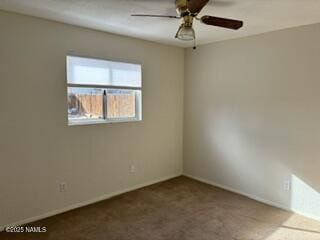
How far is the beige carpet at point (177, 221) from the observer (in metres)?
2.63

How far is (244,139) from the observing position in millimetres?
3699

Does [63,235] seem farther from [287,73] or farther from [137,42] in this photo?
[287,73]

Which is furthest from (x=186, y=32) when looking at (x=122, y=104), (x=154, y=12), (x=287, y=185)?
(x=287, y=185)

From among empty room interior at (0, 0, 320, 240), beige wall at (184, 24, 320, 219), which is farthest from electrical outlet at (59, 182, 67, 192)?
beige wall at (184, 24, 320, 219)

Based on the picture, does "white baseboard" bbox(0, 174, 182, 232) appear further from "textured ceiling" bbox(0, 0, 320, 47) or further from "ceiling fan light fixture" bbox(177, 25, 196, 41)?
"ceiling fan light fixture" bbox(177, 25, 196, 41)

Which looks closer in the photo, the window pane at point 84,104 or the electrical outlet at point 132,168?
the window pane at point 84,104

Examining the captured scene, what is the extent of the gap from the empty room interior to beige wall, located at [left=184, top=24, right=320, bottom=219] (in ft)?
0.05

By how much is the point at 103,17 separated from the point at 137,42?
1.05 metres

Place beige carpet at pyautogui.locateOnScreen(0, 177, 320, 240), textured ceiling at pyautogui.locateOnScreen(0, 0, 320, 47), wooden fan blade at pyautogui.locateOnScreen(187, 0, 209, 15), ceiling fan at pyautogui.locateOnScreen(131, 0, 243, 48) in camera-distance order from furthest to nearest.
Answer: beige carpet at pyautogui.locateOnScreen(0, 177, 320, 240)
textured ceiling at pyautogui.locateOnScreen(0, 0, 320, 47)
ceiling fan at pyautogui.locateOnScreen(131, 0, 243, 48)
wooden fan blade at pyautogui.locateOnScreen(187, 0, 209, 15)

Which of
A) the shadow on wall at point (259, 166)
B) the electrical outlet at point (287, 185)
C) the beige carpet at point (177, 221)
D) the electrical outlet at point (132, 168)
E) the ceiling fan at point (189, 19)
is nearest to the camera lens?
the ceiling fan at point (189, 19)

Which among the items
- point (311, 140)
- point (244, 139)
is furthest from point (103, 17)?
point (311, 140)

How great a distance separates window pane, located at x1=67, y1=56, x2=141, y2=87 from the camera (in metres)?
3.18

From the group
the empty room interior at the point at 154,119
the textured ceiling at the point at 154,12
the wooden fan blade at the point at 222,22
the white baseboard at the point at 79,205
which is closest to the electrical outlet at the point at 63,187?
the empty room interior at the point at 154,119

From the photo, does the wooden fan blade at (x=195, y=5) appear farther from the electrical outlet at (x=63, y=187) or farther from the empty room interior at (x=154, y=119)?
the electrical outlet at (x=63, y=187)
